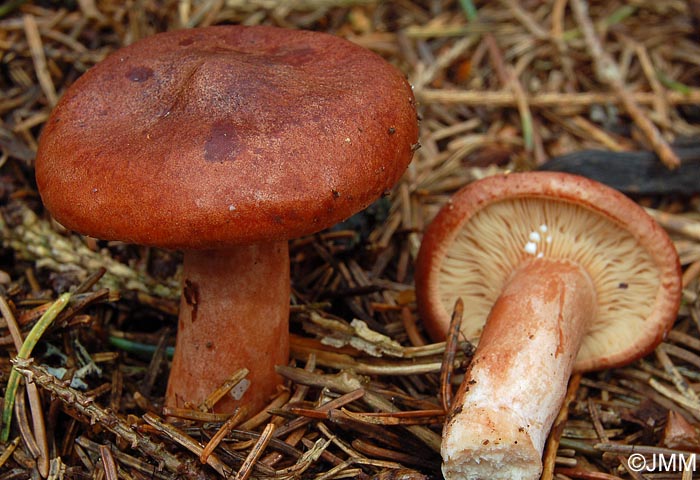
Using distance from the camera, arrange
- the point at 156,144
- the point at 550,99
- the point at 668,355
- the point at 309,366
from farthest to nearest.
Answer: the point at 550,99
the point at 668,355
the point at 309,366
the point at 156,144

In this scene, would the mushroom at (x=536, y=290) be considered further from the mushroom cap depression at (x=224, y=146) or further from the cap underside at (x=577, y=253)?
the mushroom cap depression at (x=224, y=146)

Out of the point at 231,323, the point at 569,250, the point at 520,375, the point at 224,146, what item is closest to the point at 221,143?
the point at 224,146

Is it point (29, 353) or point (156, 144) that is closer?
point (156, 144)

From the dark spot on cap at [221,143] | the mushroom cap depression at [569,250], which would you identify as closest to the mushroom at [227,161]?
the dark spot on cap at [221,143]

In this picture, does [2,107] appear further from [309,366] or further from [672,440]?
[672,440]

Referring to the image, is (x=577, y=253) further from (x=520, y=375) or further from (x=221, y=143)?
(x=221, y=143)

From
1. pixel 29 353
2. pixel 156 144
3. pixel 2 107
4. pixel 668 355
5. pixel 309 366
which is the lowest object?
pixel 668 355

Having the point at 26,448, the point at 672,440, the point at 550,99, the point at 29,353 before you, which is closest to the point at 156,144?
the point at 29,353
